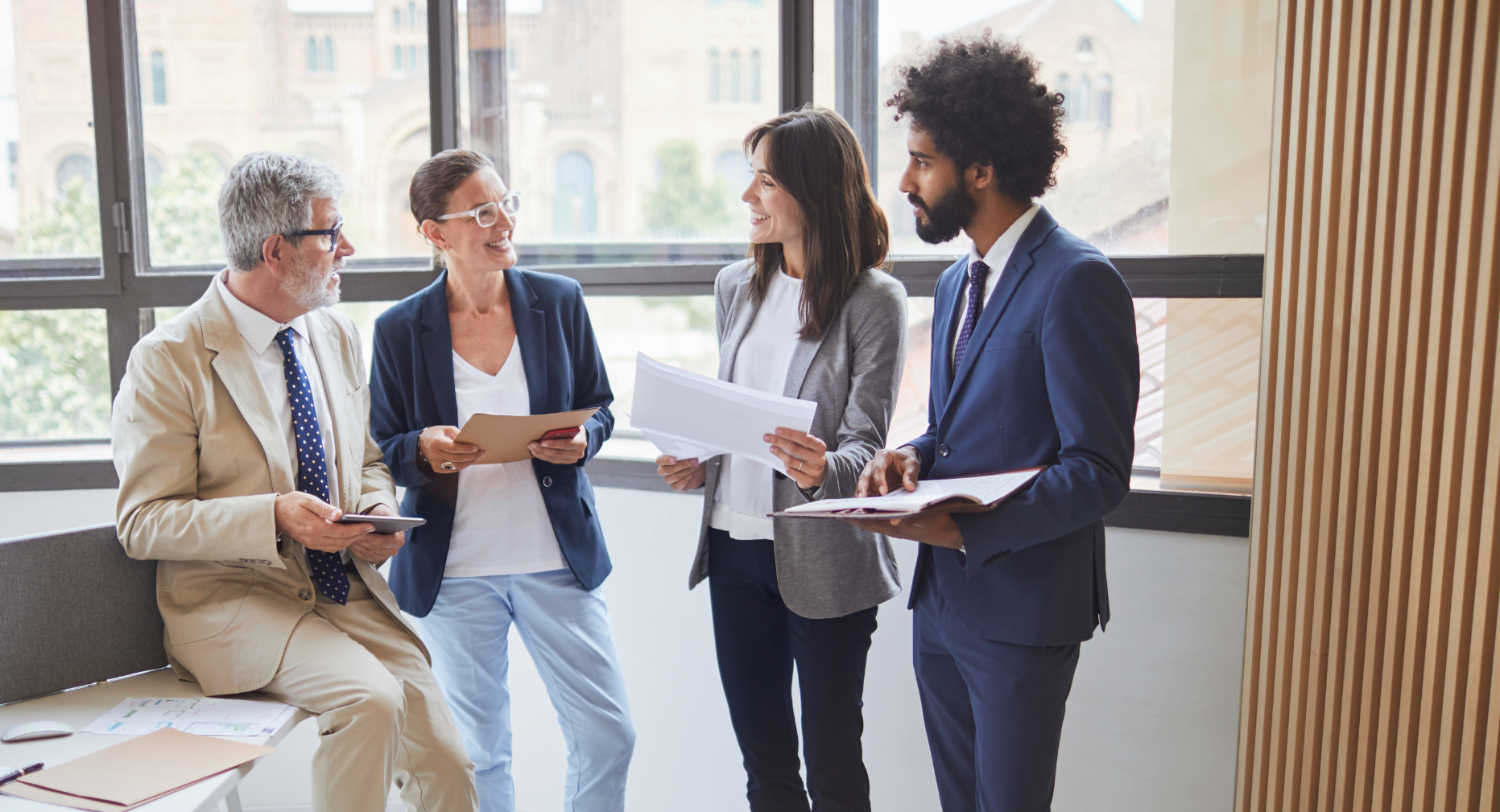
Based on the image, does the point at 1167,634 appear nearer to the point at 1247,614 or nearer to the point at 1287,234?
the point at 1247,614

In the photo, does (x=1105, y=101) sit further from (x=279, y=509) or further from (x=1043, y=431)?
(x=279, y=509)

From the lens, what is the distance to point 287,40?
3.24 meters

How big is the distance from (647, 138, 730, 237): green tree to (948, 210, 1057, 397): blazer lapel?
1.50m

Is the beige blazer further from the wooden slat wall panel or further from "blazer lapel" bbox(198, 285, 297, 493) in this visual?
the wooden slat wall panel

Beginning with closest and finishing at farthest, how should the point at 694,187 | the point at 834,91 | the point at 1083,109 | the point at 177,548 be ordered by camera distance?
the point at 177,548, the point at 1083,109, the point at 834,91, the point at 694,187

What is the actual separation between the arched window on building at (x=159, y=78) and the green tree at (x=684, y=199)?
5.71 ft

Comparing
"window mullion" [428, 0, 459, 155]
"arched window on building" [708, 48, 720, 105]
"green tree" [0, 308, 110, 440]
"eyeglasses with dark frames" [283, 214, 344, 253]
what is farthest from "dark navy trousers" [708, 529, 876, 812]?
"green tree" [0, 308, 110, 440]

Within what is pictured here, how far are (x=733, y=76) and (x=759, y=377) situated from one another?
1.28m

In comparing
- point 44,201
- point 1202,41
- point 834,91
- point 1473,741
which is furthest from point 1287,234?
point 44,201

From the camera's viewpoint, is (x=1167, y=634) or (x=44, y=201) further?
(x=44, y=201)

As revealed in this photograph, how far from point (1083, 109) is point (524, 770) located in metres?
2.65

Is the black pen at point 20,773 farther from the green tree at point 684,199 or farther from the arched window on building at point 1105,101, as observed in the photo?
the arched window on building at point 1105,101

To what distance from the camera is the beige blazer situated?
1.85 metres

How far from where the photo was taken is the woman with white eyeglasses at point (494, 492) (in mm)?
2291
